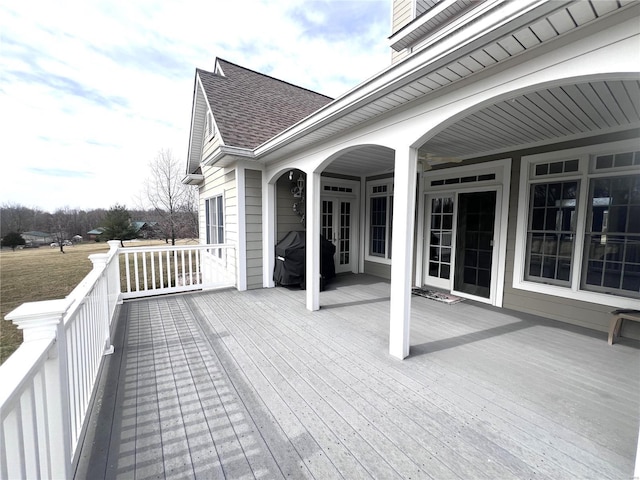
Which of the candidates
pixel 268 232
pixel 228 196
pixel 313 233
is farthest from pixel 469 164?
pixel 228 196

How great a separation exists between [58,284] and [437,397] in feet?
43.4

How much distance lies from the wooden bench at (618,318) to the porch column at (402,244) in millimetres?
2422

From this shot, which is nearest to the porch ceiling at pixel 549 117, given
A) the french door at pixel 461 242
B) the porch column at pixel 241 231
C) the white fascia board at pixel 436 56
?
the white fascia board at pixel 436 56

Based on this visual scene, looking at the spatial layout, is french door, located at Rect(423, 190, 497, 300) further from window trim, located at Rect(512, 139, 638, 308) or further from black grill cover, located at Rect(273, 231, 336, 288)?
black grill cover, located at Rect(273, 231, 336, 288)

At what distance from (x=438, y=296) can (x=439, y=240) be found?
112cm

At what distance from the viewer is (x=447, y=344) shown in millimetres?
3119

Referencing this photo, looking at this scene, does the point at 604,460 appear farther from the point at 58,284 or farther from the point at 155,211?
the point at 155,211

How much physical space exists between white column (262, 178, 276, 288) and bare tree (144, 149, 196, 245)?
1339 centimetres

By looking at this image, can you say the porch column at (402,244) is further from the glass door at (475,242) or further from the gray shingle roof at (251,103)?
the gray shingle roof at (251,103)

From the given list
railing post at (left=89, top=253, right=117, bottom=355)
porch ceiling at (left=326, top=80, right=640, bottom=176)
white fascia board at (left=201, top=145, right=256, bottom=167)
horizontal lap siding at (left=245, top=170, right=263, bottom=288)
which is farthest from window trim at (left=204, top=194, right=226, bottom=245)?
porch ceiling at (left=326, top=80, right=640, bottom=176)

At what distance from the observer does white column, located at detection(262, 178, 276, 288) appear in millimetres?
5520

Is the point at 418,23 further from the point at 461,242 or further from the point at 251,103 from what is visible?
the point at 251,103

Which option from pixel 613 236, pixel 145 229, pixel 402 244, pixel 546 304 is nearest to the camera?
pixel 402 244

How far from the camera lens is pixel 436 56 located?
202 cm
